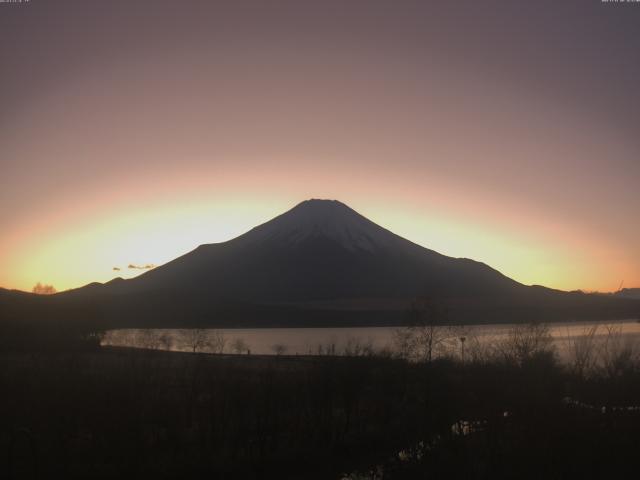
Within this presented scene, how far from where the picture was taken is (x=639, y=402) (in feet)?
76.7

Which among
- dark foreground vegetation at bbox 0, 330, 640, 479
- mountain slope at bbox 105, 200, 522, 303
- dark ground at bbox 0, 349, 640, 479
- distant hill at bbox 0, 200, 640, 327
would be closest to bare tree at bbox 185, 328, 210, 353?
A: distant hill at bbox 0, 200, 640, 327

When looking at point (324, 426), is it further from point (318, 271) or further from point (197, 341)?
point (318, 271)

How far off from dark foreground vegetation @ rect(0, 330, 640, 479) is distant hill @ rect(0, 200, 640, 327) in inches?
3573

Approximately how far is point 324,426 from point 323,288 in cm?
14601

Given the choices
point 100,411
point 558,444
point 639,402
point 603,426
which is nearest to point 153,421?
point 100,411

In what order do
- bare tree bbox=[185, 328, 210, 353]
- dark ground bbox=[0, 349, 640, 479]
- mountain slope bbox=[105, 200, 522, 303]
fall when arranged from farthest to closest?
mountain slope bbox=[105, 200, 522, 303], bare tree bbox=[185, 328, 210, 353], dark ground bbox=[0, 349, 640, 479]

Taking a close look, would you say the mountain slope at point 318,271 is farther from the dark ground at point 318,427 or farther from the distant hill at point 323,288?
the dark ground at point 318,427

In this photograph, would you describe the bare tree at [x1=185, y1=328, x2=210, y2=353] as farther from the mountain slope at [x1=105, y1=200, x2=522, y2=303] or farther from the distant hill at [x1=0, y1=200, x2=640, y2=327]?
the mountain slope at [x1=105, y1=200, x2=522, y2=303]

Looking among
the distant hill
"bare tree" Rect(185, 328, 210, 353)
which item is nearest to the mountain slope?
the distant hill

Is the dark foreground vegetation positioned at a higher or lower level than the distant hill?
lower

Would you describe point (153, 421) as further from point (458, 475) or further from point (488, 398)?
point (488, 398)

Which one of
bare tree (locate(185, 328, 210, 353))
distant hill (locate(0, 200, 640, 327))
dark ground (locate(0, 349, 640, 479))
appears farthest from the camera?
distant hill (locate(0, 200, 640, 327))

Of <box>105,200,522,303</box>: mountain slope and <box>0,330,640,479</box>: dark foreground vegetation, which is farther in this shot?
<box>105,200,522,303</box>: mountain slope

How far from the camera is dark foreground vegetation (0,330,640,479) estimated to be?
611 inches
